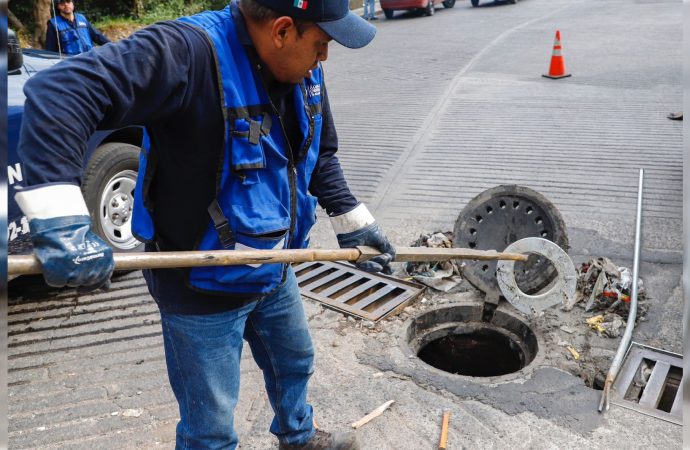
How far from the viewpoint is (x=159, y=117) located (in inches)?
77.7

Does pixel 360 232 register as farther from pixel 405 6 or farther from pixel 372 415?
pixel 405 6

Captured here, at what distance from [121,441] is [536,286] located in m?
2.52

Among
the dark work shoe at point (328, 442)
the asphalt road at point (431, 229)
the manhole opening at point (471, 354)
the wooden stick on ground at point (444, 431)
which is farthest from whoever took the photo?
the manhole opening at point (471, 354)

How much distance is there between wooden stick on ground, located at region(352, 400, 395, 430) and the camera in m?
3.28

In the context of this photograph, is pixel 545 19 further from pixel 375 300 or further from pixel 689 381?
pixel 689 381

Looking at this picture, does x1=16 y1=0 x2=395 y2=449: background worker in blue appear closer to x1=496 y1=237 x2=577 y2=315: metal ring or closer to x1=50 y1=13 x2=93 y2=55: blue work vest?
x1=496 y1=237 x2=577 y2=315: metal ring

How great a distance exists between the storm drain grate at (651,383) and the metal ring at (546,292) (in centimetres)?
50

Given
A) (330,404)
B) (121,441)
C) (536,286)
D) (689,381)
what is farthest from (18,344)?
(689,381)

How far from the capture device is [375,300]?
4441 millimetres

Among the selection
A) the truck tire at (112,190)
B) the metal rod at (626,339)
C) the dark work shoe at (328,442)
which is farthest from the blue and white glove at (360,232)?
the truck tire at (112,190)

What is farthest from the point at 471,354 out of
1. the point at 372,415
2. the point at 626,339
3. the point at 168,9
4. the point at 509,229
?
the point at 168,9

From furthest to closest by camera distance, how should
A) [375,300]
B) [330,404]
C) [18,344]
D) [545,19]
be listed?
[545,19]
[375,300]
[18,344]
[330,404]

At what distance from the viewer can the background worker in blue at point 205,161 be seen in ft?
5.77

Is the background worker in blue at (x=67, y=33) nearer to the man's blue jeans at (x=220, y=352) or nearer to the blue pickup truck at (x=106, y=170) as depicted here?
the blue pickup truck at (x=106, y=170)
